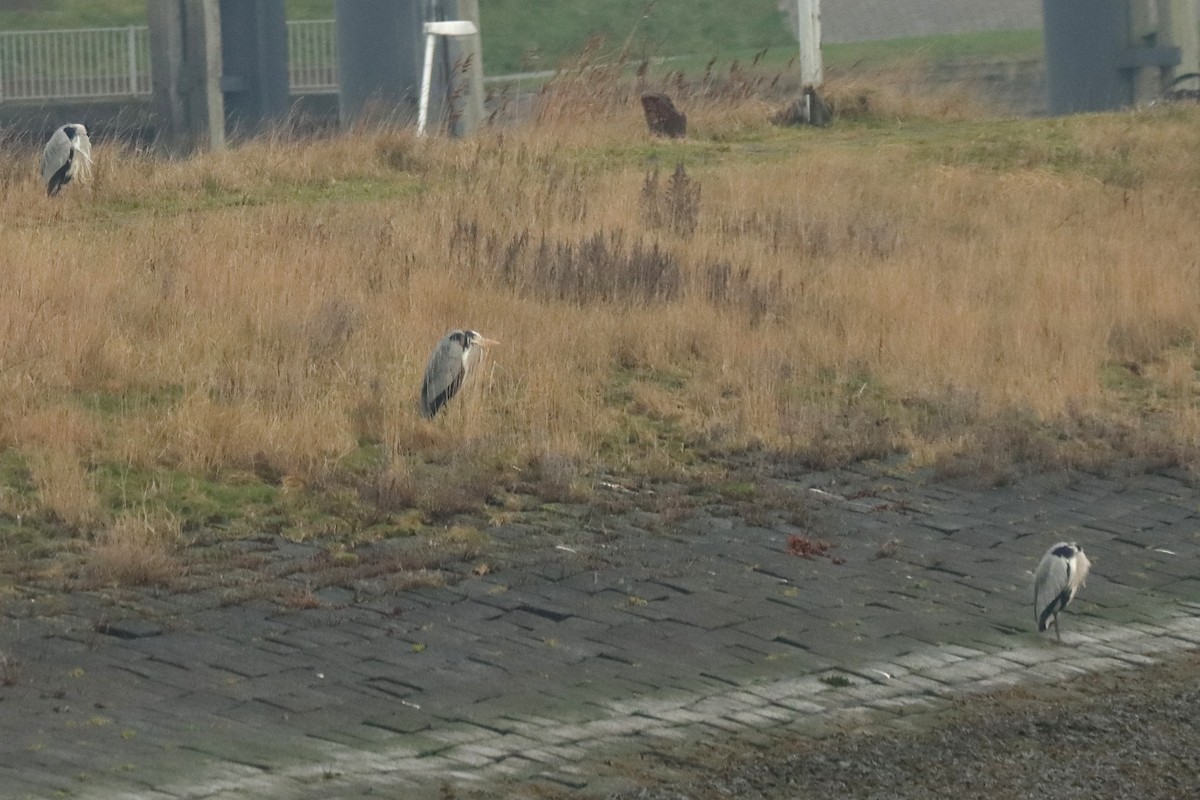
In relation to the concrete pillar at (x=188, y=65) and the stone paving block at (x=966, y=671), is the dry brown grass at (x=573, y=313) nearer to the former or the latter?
the stone paving block at (x=966, y=671)

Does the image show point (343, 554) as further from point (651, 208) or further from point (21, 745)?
point (651, 208)

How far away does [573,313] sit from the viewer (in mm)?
12977

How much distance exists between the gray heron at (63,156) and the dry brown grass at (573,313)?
18cm

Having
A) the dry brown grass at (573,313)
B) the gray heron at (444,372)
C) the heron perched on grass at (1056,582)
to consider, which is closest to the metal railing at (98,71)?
the dry brown grass at (573,313)

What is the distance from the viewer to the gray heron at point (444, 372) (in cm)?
1052

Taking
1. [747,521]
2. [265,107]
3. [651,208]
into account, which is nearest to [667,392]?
[747,521]

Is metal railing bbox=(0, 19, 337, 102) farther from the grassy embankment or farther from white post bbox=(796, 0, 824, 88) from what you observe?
the grassy embankment

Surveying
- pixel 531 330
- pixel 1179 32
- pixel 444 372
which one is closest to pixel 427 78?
pixel 531 330

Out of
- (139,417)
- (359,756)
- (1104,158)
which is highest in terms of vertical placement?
(1104,158)

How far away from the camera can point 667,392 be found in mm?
11727

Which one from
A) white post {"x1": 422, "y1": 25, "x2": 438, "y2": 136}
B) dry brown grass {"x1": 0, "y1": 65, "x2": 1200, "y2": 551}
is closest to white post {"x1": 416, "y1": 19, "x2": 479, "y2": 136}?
white post {"x1": 422, "y1": 25, "x2": 438, "y2": 136}

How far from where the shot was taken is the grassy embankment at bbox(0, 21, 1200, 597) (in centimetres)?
964

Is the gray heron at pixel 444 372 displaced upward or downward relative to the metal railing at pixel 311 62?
downward

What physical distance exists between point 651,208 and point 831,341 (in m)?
3.80
